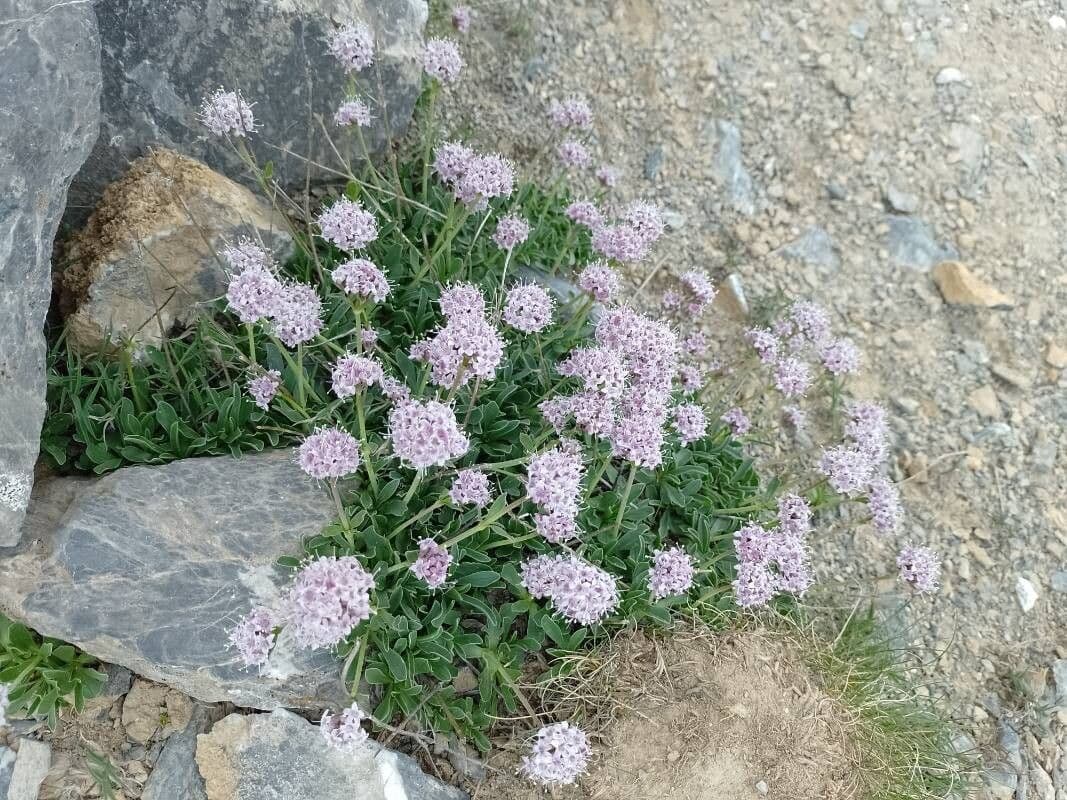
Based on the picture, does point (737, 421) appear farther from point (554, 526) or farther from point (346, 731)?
point (346, 731)

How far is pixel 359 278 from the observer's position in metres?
3.35

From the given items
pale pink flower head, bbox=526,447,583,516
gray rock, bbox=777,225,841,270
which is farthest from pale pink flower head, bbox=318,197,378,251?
gray rock, bbox=777,225,841,270

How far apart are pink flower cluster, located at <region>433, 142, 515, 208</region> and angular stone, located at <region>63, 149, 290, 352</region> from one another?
3.31 feet

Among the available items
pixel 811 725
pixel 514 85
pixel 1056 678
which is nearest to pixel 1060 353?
pixel 1056 678

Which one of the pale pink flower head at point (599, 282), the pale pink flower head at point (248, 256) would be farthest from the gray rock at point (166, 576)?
the pale pink flower head at point (599, 282)

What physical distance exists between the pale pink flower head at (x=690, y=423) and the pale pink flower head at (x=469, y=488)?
123 cm

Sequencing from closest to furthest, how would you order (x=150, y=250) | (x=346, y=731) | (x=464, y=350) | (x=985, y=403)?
1. (x=346, y=731)
2. (x=464, y=350)
3. (x=150, y=250)
4. (x=985, y=403)

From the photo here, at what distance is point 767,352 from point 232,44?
3.17m

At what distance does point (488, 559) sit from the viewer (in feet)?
12.2

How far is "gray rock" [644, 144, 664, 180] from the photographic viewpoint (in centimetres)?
631

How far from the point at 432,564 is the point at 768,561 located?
152 cm

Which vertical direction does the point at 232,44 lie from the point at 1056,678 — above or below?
above

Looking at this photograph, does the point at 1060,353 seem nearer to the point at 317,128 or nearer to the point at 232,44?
the point at 317,128

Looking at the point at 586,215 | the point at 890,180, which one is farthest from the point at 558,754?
the point at 890,180
